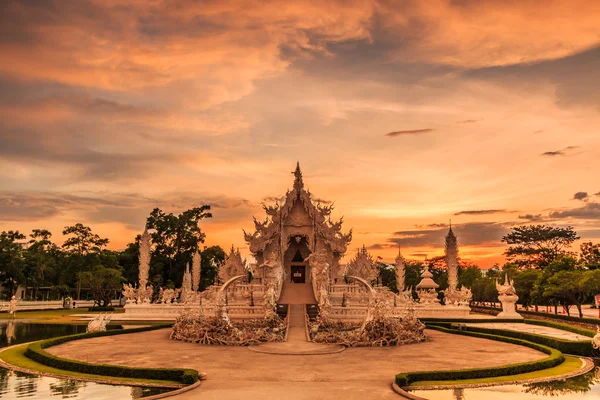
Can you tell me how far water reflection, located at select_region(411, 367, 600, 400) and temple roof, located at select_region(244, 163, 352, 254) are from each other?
922 inches

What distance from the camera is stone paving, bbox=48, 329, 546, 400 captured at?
12594 mm

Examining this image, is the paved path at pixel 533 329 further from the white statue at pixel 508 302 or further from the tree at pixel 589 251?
the tree at pixel 589 251

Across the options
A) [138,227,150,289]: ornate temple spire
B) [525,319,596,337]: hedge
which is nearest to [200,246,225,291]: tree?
[138,227,150,289]: ornate temple spire

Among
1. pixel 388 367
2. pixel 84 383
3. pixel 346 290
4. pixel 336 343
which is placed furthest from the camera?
pixel 346 290

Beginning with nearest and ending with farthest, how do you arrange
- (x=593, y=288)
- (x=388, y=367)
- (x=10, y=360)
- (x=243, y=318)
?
(x=388, y=367) < (x=10, y=360) < (x=243, y=318) < (x=593, y=288)

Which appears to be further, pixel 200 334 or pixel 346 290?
pixel 346 290

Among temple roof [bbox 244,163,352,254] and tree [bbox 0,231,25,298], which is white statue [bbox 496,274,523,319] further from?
tree [bbox 0,231,25,298]

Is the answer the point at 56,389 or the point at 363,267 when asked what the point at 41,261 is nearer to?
the point at 363,267

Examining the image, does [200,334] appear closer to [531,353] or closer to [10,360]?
[10,360]

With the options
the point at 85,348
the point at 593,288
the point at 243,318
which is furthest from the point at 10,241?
the point at 593,288

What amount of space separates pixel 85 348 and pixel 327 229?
20.3 m

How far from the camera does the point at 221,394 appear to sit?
477 inches

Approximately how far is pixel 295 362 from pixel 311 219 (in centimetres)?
2059

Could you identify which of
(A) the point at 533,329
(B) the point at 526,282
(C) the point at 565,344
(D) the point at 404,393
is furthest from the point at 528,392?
(B) the point at 526,282
